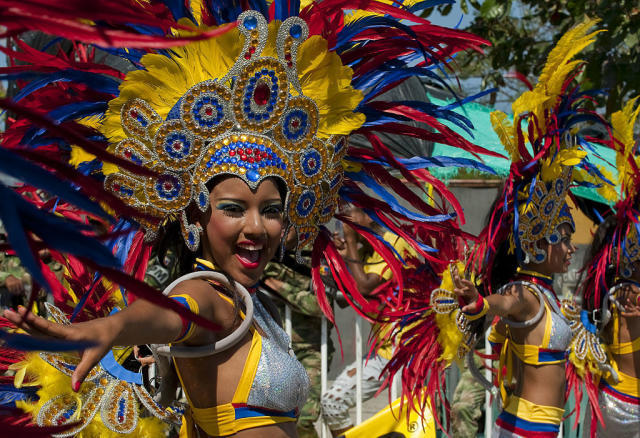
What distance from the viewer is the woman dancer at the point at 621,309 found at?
434 centimetres

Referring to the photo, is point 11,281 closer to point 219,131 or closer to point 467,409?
point 467,409

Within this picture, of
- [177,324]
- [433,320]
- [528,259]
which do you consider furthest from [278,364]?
[528,259]

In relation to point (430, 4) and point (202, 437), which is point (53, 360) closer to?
point (202, 437)

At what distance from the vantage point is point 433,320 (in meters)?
3.68

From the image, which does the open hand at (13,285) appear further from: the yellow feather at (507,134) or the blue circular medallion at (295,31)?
the blue circular medallion at (295,31)

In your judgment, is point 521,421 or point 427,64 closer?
point 427,64

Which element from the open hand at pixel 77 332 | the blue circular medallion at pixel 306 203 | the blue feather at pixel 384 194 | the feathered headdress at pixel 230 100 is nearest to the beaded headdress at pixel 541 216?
the blue feather at pixel 384 194

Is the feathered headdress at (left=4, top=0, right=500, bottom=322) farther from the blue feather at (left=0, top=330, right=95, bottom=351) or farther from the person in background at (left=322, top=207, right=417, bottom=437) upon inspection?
the person in background at (left=322, top=207, right=417, bottom=437)

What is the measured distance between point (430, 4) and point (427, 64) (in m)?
0.20

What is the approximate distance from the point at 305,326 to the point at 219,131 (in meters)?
2.63

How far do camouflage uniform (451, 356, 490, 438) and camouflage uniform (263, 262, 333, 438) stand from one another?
99cm

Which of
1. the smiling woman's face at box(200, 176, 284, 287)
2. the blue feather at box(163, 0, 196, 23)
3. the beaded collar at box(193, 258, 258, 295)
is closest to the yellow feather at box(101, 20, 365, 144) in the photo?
the blue feather at box(163, 0, 196, 23)

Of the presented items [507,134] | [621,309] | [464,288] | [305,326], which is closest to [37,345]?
[464,288]

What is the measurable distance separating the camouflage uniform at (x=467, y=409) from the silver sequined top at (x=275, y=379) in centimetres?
286
